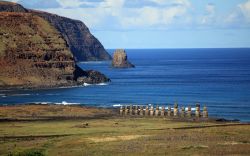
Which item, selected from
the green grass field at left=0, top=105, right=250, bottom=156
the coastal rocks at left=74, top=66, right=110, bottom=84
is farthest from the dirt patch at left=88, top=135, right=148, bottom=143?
the coastal rocks at left=74, top=66, right=110, bottom=84

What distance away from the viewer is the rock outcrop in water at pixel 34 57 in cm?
16675

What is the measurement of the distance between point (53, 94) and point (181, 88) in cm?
3216

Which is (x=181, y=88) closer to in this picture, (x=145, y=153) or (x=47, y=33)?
(x=47, y=33)

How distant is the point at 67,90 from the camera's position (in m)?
156

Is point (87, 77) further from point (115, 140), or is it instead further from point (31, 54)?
point (115, 140)

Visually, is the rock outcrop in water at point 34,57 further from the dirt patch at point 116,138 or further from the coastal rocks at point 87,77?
the dirt patch at point 116,138

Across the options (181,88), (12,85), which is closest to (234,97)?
(181,88)

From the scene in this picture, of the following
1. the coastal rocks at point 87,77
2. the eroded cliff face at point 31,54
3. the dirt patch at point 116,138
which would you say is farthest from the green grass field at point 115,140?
the coastal rocks at point 87,77

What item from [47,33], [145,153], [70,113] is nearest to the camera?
[145,153]

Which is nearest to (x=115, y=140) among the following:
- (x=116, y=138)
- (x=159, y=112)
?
(x=116, y=138)

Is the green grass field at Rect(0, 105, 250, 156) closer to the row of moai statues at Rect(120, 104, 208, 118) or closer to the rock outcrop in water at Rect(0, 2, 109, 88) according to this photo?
the row of moai statues at Rect(120, 104, 208, 118)

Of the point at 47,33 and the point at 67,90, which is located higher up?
the point at 47,33

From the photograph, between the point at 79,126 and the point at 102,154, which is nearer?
the point at 102,154

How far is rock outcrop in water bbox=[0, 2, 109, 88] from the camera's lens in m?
167
